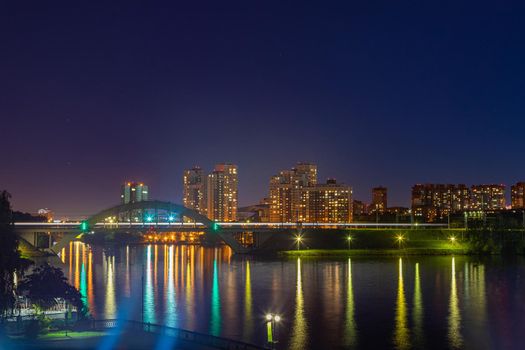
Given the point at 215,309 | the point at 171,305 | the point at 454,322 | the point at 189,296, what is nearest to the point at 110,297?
the point at 189,296

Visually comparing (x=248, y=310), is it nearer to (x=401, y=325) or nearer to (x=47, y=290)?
(x=401, y=325)

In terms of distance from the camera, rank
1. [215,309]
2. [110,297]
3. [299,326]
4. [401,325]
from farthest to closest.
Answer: [110,297] → [215,309] → [401,325] → [299,326]

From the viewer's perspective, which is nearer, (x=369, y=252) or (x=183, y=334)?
(x=183, y=334)

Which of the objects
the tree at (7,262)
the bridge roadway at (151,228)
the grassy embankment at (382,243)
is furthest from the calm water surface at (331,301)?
the grassy embankment at (382,243)

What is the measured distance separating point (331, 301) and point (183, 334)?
2154 centimetres

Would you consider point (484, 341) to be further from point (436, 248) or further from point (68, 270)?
point (436, 248)

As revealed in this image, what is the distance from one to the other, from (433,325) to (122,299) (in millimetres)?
21408

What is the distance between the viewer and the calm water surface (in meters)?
35.2

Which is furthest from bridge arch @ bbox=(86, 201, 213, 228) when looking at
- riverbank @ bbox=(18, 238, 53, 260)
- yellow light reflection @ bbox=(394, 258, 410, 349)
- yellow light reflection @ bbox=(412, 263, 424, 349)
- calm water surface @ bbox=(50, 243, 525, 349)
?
yellow light reflection @ bbox=(394, 258, 410, 349)

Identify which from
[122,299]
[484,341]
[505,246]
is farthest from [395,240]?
[484,341]

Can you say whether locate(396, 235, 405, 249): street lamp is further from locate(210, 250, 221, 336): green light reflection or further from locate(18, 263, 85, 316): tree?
locate(18, 263, 85, 316): tree

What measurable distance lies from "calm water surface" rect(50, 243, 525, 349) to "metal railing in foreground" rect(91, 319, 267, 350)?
5168mm

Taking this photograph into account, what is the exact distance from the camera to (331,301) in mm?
48375

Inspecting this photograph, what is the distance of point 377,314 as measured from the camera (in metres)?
→ 42.3
